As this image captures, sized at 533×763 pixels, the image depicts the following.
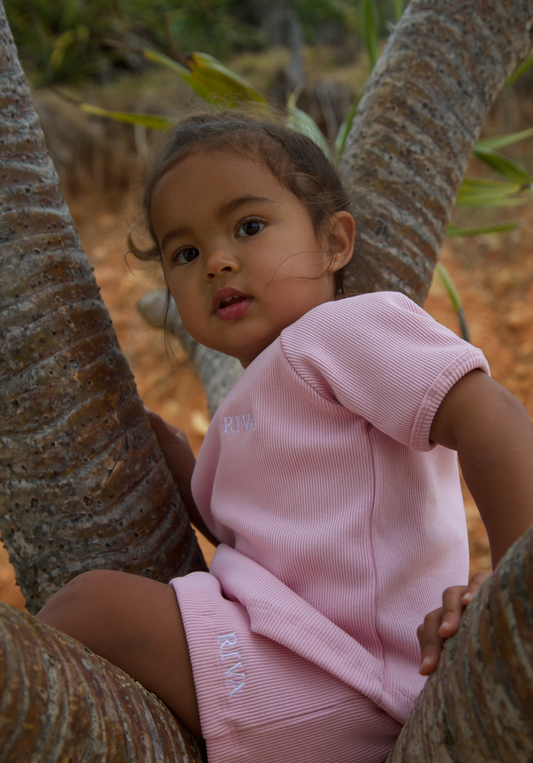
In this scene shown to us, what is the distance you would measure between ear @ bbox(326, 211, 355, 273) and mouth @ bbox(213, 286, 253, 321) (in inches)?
9.5

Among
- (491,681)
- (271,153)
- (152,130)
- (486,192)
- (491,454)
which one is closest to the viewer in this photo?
(491,681)

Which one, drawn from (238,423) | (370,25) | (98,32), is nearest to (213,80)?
(370,25)

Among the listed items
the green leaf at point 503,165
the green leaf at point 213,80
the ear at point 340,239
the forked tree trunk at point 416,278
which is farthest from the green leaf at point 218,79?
the ear at point 340,239

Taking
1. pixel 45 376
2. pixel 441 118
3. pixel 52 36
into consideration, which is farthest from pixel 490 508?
pixel 52 36

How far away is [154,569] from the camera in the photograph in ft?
3.80

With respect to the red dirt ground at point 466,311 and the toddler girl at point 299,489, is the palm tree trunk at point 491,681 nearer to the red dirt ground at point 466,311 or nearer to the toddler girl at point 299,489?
the toddler girl at point 299,489

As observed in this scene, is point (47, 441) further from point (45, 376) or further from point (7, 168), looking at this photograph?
point (7, 168)

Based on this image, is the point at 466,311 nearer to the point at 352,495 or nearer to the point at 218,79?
the point at 218,79

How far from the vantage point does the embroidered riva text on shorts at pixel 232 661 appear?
2.95 ft

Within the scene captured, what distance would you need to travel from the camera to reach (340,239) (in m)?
1.41

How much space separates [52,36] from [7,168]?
7394 millimetres

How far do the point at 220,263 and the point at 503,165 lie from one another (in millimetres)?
2321

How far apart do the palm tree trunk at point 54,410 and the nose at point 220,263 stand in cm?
24

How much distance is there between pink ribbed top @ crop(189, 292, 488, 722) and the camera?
3.09ft
